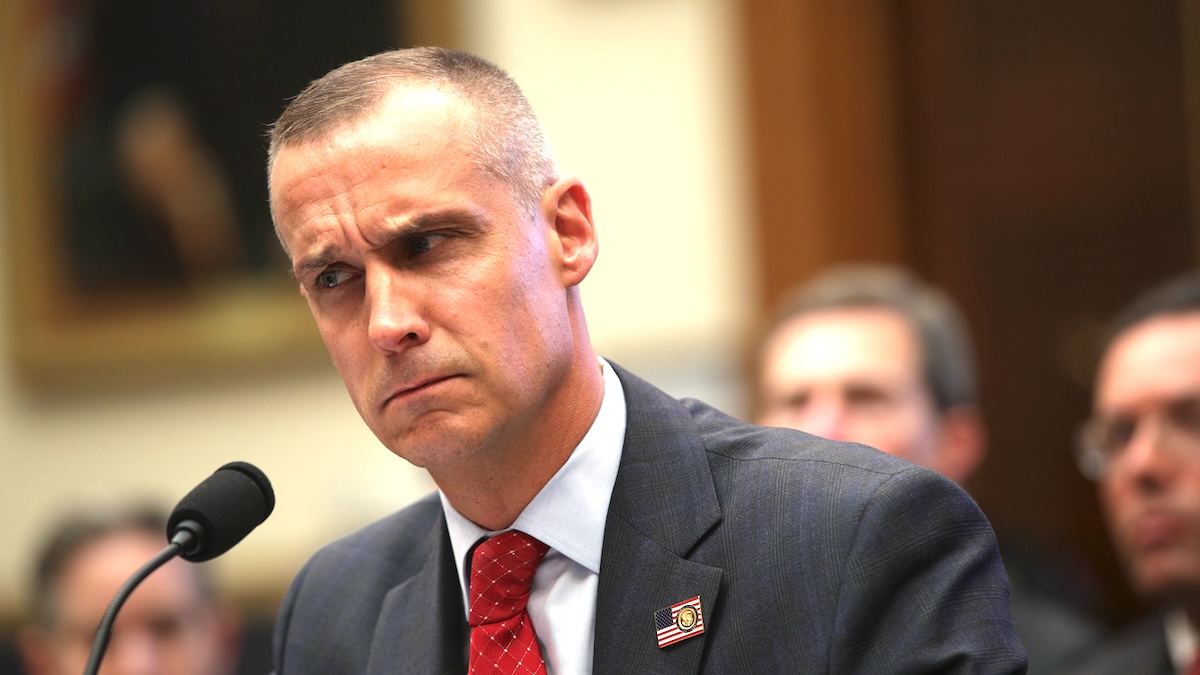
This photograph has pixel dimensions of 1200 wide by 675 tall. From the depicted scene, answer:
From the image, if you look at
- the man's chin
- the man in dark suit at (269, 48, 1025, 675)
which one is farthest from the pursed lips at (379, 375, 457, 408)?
the man's chin

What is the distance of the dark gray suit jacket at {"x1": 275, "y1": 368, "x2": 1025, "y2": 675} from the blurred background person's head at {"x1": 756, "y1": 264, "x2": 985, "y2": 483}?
66.1 inches

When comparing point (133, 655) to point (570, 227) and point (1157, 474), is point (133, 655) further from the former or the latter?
point (1157, 474)

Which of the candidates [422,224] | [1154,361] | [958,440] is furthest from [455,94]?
[958,440]

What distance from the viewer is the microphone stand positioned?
6.21 feet

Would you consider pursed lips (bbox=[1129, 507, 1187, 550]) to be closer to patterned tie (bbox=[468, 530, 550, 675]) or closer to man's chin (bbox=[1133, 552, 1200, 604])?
man's chin (bbox=[1133, 552, 1200, 604])

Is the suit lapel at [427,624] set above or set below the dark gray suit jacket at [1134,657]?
above

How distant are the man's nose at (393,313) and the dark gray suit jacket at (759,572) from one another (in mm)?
400

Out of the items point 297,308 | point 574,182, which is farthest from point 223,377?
point 574,182

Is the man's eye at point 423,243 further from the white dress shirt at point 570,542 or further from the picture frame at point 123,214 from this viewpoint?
the picture frame at point 123,214

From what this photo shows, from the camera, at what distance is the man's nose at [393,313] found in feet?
6.23

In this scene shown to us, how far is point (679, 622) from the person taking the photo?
1.93m

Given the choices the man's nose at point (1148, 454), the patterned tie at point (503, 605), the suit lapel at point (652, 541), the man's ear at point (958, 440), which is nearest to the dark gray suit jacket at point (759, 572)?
the suit lapel at point (652, 541)

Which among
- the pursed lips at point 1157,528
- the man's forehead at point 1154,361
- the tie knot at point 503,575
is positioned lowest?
the pursed lips at point 1157,528

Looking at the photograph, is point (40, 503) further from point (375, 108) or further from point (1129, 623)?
point (375, 108)
